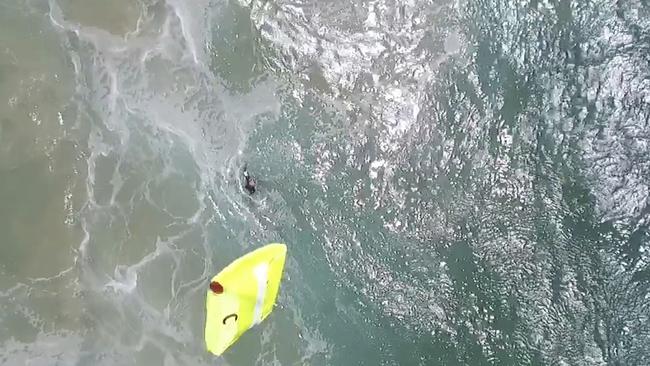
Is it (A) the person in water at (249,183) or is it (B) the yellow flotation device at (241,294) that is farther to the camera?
(A) the person in water at (249,183)

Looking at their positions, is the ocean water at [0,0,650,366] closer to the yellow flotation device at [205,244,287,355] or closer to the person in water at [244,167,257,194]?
the person in water at [244,167,257,194]

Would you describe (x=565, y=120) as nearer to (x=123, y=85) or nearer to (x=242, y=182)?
(x=242, y=182)

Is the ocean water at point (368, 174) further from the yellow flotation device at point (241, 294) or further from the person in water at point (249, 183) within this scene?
the yellow flotation device at point (241, 294)

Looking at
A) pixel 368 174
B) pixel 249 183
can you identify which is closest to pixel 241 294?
pixel 249 183

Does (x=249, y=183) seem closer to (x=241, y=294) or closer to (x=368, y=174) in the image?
(x=368, y=174)

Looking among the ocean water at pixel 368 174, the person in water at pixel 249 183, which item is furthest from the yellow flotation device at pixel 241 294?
the person in water at pixel 249 183

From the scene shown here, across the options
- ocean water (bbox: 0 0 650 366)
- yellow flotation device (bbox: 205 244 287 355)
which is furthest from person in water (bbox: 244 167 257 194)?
yellow flotation device (bbox: 205 244 287 355)
